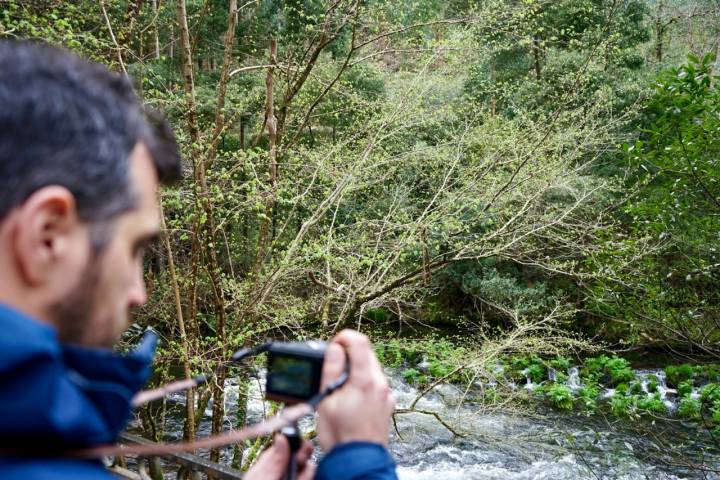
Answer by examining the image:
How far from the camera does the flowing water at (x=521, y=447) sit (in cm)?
780

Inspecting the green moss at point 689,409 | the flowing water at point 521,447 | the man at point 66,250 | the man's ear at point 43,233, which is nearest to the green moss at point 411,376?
the flowing water at point 521,447

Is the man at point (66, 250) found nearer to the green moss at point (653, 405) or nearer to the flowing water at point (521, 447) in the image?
the flowing water at point (521, 447)

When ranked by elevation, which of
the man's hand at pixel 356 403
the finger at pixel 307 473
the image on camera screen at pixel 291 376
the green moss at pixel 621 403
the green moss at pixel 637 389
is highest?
the man's hand at pixel 356 403

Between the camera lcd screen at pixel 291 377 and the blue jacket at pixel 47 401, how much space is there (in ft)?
1.24

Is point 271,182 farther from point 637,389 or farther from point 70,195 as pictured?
point 637,389

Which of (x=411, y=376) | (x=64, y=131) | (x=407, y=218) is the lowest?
(x=411, y=376)

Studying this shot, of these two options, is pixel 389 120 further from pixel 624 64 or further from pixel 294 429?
pixel 624 64

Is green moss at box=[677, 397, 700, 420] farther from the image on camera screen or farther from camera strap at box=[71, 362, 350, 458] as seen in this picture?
camera strap at box=[71, 362, 350, 458]

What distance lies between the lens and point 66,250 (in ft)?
1.65

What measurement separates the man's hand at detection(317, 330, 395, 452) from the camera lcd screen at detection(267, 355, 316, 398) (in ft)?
0.34

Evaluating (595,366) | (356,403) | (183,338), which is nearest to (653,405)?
(595,366)

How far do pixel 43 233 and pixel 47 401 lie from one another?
0.47ft

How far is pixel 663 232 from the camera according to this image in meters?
4.29

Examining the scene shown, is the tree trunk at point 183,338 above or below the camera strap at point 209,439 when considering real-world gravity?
below
